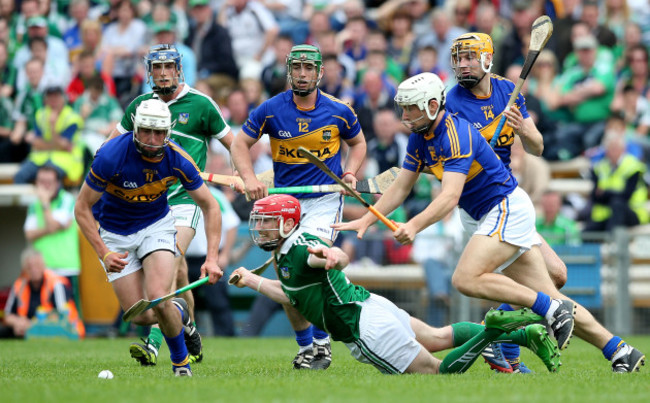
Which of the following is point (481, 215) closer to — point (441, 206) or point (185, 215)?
point (441, 206)

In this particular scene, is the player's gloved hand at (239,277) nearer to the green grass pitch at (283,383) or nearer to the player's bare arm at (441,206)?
the green grass pitch at (283,383)

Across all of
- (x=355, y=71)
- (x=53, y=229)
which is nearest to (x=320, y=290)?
(x=53, y=229)

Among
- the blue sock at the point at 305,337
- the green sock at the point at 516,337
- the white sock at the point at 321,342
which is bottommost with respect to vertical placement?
the white sock at the point at 321,342

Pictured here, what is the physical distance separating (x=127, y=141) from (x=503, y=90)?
2.91 metres

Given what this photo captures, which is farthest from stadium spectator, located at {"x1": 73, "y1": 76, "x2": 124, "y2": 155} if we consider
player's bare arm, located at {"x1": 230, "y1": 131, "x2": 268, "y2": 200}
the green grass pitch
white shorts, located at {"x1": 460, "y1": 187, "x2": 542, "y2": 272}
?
white shorts, located at {"x1": 460, "y1": 187, "x2": 542, "y2": 272}

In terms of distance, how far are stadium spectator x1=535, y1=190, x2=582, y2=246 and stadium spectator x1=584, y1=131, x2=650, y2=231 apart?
0.52 meters

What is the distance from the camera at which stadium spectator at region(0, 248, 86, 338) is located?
1259 cm

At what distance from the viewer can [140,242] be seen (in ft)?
25.8

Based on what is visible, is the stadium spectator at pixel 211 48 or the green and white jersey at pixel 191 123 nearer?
the green and white jersey at pixel 191 123

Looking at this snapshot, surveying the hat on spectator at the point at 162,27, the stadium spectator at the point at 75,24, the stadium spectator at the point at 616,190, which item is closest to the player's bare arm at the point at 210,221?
the hat on spectator at the point at 162,27

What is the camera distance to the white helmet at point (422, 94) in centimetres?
708

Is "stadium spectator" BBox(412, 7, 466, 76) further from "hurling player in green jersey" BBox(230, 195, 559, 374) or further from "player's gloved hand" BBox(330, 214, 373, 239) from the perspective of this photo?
"hurling player in green jersey" BBox(230, 195, 559, 374)

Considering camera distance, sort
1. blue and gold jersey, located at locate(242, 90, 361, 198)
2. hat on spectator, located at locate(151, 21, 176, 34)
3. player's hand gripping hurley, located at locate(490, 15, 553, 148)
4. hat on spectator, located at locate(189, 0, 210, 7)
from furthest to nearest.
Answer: hat on spectator, located at locate(189, 0, 210, 7) < hat on spectator, located at locate(151, 21, 176, 34) < blue and gold jersey, located at locate(242, 90, 361, 198) < player's hand gripping hurley, located at locate(490, 15, 553, 148)

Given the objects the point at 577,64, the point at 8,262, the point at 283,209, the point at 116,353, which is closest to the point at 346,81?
the point at 577,64
